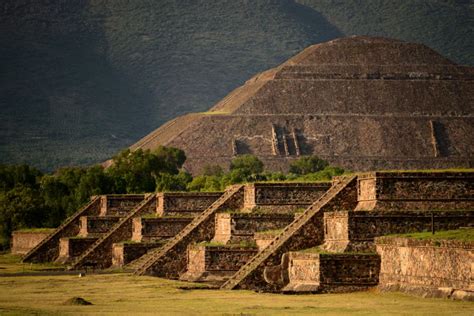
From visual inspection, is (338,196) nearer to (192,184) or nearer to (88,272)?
(88,272)

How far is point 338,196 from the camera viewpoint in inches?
1997

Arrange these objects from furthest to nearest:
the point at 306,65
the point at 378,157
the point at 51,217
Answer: the point at 306,65
the point at 378,157
the point at 51,217

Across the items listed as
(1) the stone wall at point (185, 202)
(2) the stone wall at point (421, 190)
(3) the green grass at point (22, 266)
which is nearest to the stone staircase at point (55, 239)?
(3) the green grass at point (22, 266)

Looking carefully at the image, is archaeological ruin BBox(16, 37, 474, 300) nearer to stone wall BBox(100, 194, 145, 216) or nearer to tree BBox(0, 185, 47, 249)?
stone wall BBox(100, 194, 145, 216)

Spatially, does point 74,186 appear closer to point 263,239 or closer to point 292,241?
point 263,239

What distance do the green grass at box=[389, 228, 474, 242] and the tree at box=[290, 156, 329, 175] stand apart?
104721 mm

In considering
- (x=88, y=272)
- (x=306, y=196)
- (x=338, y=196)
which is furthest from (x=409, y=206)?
(x=88, y=272)

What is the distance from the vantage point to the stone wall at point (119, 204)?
81562 millimetres

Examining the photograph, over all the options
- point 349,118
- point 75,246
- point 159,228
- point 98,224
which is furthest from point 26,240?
point 349,118

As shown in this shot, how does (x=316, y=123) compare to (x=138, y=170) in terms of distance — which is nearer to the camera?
(x=138, y=170)

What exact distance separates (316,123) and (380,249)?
5044 inches

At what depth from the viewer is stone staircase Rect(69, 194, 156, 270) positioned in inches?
2788

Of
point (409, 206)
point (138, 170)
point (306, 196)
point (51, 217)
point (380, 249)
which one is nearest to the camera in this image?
point (380, 249)

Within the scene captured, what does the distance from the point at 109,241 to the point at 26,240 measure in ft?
63.6
